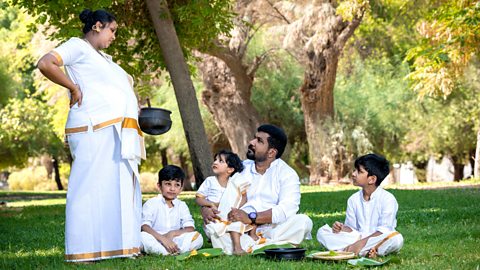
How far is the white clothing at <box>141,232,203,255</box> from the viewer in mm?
7480

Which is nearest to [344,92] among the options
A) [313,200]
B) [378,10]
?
[378,10]

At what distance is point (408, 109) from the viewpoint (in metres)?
32.9

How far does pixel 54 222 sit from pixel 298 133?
2036 centimetres

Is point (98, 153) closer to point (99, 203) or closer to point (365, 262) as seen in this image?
point (99, 203)

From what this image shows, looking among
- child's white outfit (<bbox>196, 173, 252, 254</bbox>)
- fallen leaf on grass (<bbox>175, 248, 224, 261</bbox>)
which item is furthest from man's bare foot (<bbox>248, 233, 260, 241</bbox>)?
fallen leaf on grass (<bbox>175, 248, 224, 261</bbox>)

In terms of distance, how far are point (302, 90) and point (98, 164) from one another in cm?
1880

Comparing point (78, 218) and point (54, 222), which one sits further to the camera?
point (54, 222)

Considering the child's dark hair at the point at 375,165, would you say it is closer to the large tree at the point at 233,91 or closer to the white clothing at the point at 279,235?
the white clothing at the point at 279,235

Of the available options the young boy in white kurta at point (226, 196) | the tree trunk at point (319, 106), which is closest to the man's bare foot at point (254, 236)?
the young boy in white kurta at point (226, 196)

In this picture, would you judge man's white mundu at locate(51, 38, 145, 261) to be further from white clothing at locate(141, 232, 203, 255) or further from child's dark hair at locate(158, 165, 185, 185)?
child's dark hair at locate(158, 165, 185, 185)

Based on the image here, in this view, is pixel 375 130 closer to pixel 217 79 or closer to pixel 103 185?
pixel 217 79

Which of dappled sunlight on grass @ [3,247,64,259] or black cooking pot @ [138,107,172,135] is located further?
dappled sunlight on grass @ [3,247,64,259]

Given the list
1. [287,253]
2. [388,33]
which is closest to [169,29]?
[287,253]

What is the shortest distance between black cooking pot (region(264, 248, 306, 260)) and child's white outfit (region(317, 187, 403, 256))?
21.5 inches
